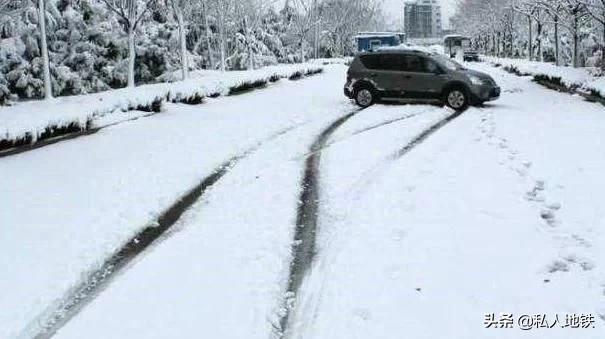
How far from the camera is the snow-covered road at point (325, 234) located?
4805 mm

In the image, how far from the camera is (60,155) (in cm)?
1126

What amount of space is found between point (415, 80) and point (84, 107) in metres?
9.25

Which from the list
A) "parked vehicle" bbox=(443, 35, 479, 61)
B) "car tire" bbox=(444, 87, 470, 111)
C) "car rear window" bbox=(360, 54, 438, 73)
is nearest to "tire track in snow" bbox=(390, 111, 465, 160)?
"car tire" bbox=(444, 87, 470, 111)

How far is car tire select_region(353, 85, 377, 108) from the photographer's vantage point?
61.2 ft

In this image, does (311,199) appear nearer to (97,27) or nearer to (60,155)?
(60,155)

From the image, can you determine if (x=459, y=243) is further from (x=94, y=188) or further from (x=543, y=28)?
(x=543, y=28)

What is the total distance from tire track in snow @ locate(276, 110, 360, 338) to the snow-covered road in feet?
0.17

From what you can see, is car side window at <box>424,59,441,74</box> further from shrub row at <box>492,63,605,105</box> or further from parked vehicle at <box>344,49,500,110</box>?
shrub row at <box>492,63,605,105</box>

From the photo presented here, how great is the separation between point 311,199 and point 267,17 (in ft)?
169

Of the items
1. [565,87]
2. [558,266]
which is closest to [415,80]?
[565,87]

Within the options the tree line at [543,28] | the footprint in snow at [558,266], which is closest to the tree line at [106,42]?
the footprint in snow at [558,266]

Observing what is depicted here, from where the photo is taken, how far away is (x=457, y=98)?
17453mm

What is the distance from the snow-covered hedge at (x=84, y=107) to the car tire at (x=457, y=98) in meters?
7.84

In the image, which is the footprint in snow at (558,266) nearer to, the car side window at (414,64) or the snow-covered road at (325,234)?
the snow-covered road at (325,234)
